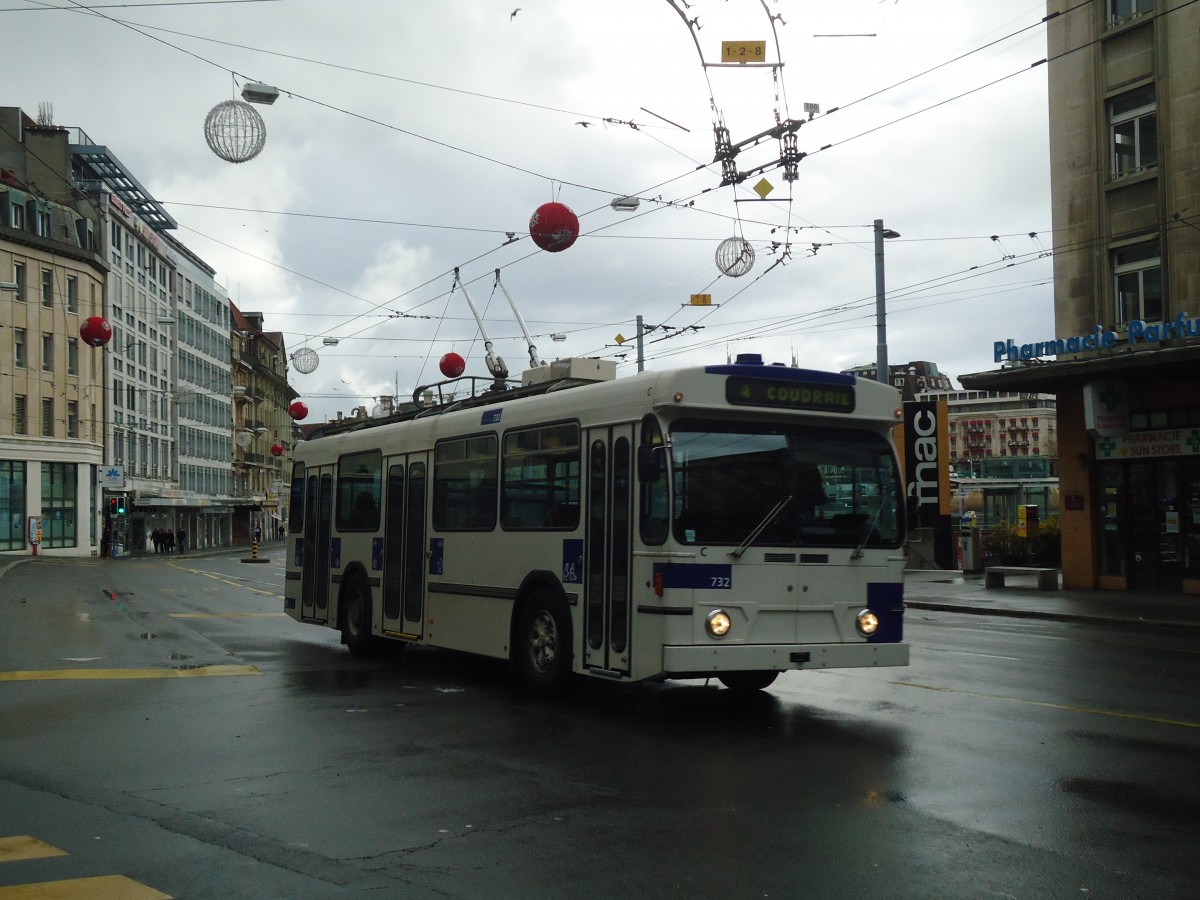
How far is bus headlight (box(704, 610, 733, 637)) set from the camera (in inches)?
380

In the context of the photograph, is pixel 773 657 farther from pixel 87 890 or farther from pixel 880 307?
pixel 880 307

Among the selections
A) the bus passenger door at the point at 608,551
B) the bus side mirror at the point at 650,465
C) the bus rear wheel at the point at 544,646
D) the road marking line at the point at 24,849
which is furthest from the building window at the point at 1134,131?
the road marking line at the point at 24,849

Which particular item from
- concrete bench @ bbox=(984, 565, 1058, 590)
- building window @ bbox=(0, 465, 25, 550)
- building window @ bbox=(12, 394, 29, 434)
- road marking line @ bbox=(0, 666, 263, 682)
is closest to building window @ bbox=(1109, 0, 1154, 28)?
concrete bench @ bbox=(984, 565, 1058, 590)

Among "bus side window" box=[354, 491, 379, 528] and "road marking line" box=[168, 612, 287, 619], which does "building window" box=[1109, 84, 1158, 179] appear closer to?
"bus side window" box=[354, 491, 379, 528]

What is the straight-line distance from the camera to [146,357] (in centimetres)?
7806

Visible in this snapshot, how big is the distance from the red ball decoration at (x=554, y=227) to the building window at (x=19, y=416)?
169 feet

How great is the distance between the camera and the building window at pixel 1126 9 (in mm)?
26188

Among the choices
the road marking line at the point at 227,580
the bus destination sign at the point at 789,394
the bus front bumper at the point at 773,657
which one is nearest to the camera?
the bus front bumper at the point at 773,657

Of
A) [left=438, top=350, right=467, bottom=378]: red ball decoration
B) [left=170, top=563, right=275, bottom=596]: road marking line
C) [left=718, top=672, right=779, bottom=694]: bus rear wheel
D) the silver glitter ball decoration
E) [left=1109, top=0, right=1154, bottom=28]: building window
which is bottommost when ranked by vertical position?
[left=170, top=563, right=275, bottom=596]: road marking line

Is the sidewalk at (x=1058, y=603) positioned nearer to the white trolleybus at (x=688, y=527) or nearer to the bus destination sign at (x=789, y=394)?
the white trolleybus at (x=688, y=527)

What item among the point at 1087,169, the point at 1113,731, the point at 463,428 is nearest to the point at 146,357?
the point at 1087,169

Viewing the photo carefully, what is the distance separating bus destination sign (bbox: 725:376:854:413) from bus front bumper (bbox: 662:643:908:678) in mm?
2009

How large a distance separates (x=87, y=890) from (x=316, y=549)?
12136 mm

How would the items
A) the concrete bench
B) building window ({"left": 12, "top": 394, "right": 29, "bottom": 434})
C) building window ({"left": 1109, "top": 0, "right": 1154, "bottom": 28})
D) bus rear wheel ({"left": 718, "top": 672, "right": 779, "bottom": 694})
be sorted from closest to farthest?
bus rear wheel ({"left": 718, "top": 672, "right": 779, "bottom": 694}), building window ({"left": 1109, "top": 0, "right": 1154, "bottom": 28}), the concrete bench, building window ({"left": 12, "top": 394, "right": 29, "bottom": 434})
